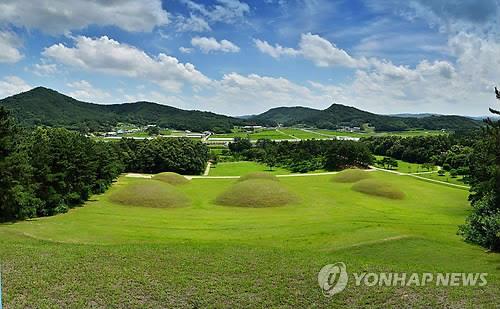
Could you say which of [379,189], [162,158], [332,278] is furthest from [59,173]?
[162,158]

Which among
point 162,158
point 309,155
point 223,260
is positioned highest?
point 309,155

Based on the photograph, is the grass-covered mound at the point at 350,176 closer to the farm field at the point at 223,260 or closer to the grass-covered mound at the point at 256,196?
the grass-covered mound at the point at 256,196

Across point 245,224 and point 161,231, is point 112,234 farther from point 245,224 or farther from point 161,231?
point 245,224

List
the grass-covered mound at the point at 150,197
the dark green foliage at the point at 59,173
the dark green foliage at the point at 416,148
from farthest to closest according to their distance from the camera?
the dark green foliage at the point at 416,148
the grass-covered mound at the point at 150,197
the dark green foliage at the point at 59,173

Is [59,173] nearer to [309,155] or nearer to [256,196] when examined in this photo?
[256,196]

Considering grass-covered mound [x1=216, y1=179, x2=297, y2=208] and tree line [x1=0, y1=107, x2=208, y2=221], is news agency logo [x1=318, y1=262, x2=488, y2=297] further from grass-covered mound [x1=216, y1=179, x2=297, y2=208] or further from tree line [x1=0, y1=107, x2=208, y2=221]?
grass-covered mound [x1=216, y1=179, x2=297, y2=208]

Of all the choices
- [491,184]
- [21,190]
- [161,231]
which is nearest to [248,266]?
[161,231]

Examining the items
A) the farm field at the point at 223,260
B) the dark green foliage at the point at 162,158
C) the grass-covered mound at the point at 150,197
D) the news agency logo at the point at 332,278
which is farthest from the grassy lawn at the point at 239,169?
the news agency logo at the point at 332,278
